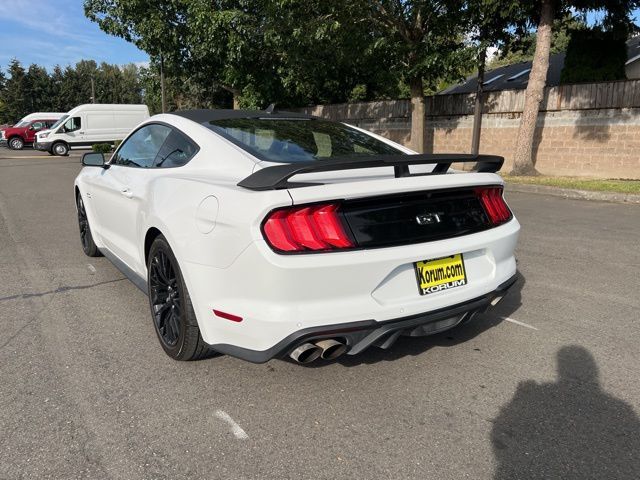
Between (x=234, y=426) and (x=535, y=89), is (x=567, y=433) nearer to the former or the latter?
(x=234, y=426)

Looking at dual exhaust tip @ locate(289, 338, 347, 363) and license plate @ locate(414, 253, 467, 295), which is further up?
license plate @ locate(414, 253, 467, 295)

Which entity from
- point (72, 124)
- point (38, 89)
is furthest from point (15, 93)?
point (72, 124)

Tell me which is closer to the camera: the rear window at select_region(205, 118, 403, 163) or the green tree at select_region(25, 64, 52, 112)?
the rear window at select_region(205, 118, 403, 163)

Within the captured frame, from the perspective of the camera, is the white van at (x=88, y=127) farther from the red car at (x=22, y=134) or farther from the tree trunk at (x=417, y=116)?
the tree trunk at (x=417, y=116)

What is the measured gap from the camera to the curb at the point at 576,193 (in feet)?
31.6

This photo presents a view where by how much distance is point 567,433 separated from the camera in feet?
7.89

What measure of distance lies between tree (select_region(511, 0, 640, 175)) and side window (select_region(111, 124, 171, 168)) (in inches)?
445

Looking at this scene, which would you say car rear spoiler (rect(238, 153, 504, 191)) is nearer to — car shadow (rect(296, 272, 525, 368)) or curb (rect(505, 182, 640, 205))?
car shadow (rect(296, 272, 525, 368))

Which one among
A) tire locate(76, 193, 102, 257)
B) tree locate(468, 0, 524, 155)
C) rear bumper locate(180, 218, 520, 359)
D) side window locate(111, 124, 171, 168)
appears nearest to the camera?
rear bumper locate(180, 218, 520, 359)

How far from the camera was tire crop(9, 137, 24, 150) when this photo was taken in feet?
→ 111

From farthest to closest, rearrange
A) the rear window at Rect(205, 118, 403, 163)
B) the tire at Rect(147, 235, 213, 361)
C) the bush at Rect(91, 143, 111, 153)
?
1. the bush at Rect(91, 143, 111, 153)
2. the rear window at Rect(205, 118, 403, 163)
3. the tire at Rect(147, 235, 213, 361)

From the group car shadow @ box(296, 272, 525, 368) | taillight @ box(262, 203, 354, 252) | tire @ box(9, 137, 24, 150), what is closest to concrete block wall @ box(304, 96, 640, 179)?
car shadow @ box(296, 272, 525, 368)

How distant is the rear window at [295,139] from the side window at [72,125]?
2810 cm

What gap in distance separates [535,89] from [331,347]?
Answer: 41.0ft
